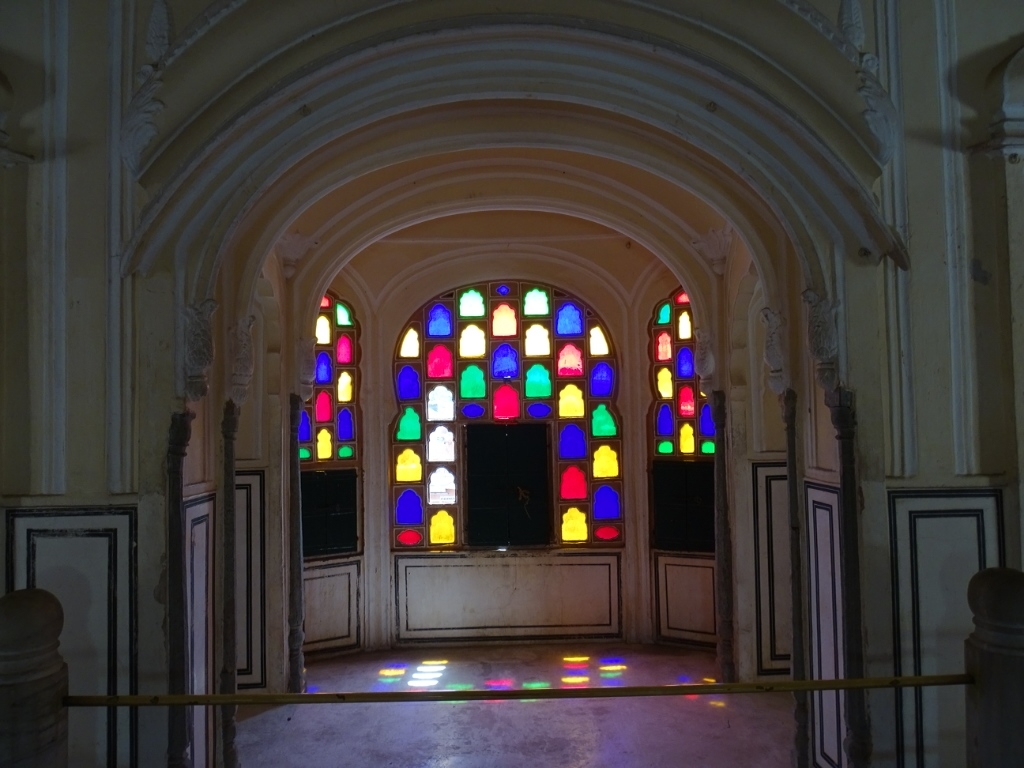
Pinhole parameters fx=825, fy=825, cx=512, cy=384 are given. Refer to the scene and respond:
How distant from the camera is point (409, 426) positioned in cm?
816

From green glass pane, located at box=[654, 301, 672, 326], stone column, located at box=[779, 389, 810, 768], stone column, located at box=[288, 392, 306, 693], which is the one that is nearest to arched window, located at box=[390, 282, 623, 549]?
green glass pane, located at box=[654, 301, 672, 326]

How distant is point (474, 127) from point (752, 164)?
1.62 m

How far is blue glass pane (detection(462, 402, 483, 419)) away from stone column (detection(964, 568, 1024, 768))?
5.64 metres

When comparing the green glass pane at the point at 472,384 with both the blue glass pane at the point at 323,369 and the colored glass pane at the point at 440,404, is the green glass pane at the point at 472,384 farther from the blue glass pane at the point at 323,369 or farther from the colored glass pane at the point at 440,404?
the blue glass pane at the point at 323,369

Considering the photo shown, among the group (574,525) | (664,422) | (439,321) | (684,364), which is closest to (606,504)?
(574,525)

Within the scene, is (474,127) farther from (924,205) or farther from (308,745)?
(308,745)

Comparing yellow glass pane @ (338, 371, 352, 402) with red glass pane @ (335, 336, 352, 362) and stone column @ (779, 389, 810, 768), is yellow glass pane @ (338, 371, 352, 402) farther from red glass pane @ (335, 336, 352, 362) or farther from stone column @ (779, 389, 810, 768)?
stone column @ (779, 389, 810, 768)

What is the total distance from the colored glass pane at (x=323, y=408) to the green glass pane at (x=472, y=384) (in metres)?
1.29

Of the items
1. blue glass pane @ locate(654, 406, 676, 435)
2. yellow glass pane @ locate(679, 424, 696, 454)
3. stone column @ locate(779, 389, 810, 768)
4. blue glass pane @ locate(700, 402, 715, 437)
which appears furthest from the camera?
blue glass pane @ locate(654, 406, 676, 435)

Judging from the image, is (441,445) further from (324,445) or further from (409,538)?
(324,445)

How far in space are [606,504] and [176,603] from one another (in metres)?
5.05

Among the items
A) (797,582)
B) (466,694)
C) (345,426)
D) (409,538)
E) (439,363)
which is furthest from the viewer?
(439,363)

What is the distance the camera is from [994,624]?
283 cm

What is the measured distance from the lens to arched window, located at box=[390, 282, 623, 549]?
26.6 ft
